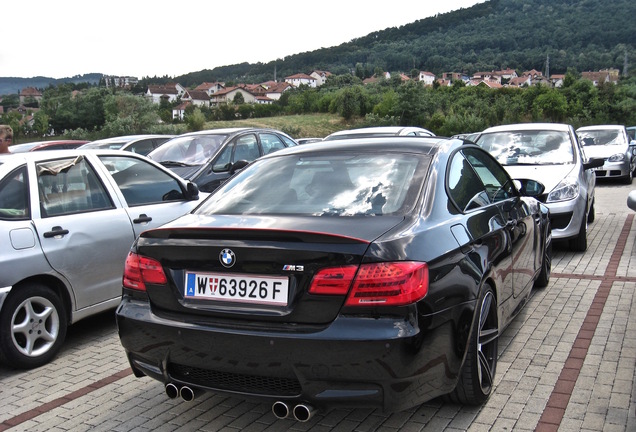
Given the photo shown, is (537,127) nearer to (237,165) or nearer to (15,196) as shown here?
(237,165)

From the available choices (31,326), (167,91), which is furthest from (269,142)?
(167,91)

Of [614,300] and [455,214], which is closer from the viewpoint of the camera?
[455,214]

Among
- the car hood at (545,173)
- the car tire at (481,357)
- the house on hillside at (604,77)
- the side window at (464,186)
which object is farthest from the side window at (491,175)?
the house on hillside at (604,77)

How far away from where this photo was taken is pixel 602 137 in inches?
722

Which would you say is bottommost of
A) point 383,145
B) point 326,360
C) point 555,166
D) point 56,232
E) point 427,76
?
point 555,166

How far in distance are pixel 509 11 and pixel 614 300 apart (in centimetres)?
20002

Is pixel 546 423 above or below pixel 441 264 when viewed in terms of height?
below

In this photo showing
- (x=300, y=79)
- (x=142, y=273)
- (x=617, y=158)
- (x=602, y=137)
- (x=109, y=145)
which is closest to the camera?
(x=142, y=273)

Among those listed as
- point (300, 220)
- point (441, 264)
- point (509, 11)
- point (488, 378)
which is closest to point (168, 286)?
point (300, 220)

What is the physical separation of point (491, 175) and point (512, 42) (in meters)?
179

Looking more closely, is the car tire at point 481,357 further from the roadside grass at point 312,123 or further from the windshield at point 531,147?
the roadside grass at point 312,123

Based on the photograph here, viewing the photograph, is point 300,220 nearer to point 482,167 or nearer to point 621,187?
point 482,167

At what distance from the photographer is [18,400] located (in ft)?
13.5

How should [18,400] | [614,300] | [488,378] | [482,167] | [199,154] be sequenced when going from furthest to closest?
[199,154] → [614,300] → [482,167] → [18,400] → [488,378]
